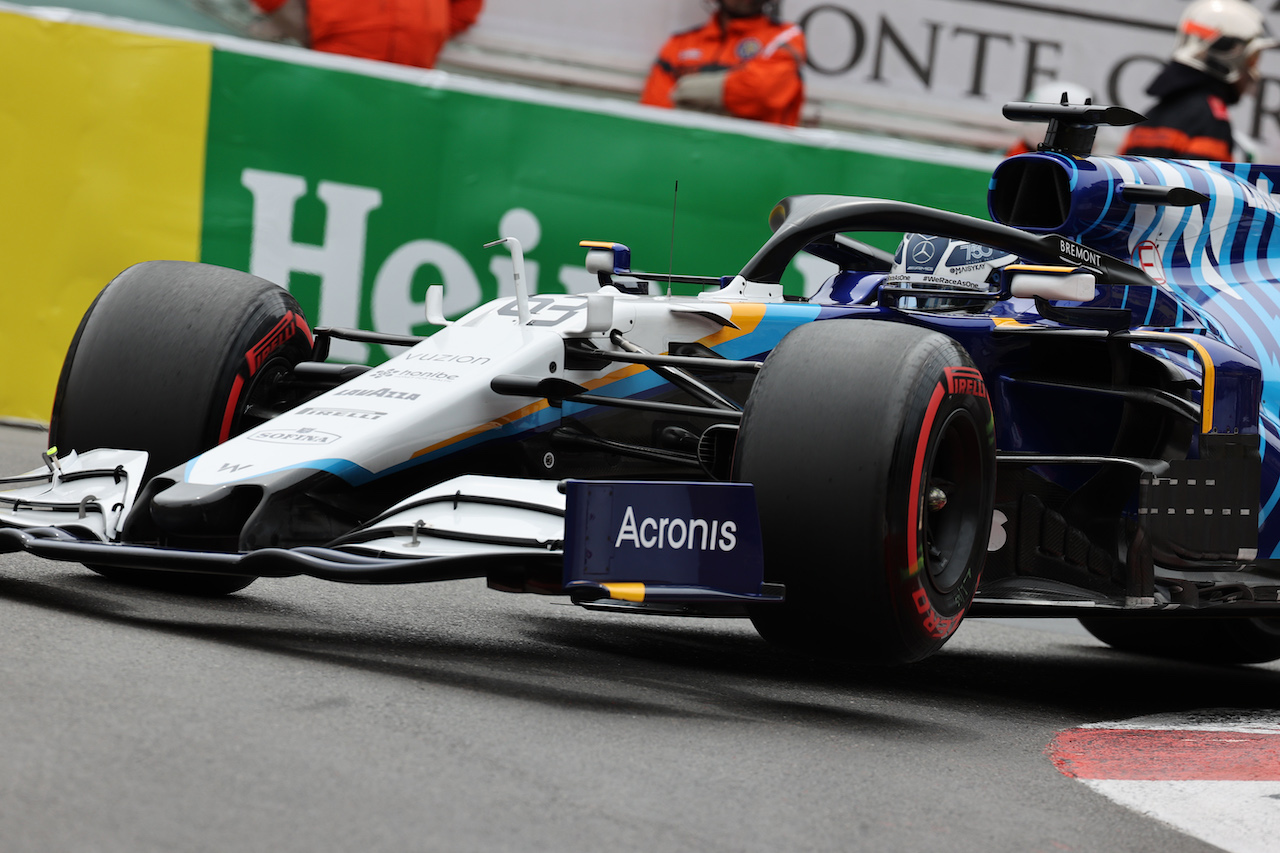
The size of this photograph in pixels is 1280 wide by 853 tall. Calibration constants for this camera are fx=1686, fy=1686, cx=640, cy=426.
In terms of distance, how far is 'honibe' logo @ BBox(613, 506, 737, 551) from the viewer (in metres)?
3.77

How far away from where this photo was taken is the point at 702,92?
10.6m

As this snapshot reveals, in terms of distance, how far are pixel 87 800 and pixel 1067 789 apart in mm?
2046

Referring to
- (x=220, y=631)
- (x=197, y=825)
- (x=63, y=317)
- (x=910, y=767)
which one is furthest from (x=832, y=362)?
(x=63, y=317)

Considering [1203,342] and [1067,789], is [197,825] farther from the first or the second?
[1203,342]

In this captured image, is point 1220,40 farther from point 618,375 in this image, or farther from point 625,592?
point 625,592

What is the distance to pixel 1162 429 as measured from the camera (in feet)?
16.3

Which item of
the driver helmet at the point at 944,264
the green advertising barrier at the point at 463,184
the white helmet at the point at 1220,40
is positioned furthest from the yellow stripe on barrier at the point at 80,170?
the white helmet at the point at 1220,40

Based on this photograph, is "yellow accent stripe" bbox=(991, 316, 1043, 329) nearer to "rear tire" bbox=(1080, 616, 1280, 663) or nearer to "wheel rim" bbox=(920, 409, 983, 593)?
"wheel rim" bbox=(920, 409, 983, 593)

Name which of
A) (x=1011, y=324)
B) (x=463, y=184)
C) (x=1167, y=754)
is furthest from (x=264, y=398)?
(x=463, y=184)

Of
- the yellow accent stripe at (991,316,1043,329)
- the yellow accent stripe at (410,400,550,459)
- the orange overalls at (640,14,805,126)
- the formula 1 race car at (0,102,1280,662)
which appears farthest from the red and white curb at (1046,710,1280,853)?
the orange overalls at (640,14,805,126)

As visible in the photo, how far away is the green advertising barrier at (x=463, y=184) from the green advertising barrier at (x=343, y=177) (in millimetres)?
11

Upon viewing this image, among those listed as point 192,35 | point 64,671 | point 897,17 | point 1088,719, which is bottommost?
point 1088,719

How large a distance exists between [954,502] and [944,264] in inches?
64.0

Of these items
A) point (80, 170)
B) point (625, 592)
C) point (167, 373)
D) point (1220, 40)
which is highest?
point (1220, 40)
